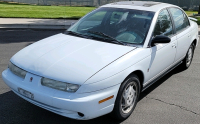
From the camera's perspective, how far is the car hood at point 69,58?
11.6 ft

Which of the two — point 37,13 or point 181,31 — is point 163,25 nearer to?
point 181,31

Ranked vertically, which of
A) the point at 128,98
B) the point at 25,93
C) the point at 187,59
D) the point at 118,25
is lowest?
the point at 187,59

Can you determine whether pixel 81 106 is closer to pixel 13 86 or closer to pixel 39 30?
pixel 13 86

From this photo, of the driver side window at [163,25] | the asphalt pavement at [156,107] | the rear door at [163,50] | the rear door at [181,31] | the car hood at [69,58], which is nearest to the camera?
the car hood at [69,58]

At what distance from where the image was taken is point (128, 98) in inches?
160

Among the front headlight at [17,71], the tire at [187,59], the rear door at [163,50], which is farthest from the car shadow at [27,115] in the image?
the tire at [187,59]

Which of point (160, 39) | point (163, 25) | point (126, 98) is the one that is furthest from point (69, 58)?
point (163, 25)

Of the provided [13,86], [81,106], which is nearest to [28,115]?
[13,86]

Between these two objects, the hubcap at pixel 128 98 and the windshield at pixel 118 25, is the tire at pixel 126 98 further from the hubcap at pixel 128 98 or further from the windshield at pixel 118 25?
the windshield at pixel 118 25

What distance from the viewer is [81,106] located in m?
3.33

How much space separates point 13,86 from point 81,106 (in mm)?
1145

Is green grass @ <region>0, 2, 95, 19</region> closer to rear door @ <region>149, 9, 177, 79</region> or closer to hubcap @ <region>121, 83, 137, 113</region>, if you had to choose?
rear door @ <region>149, 9, 177, 79</region>

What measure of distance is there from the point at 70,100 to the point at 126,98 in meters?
1.00

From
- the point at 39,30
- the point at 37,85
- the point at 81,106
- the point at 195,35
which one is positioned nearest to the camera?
the point at 81,106
